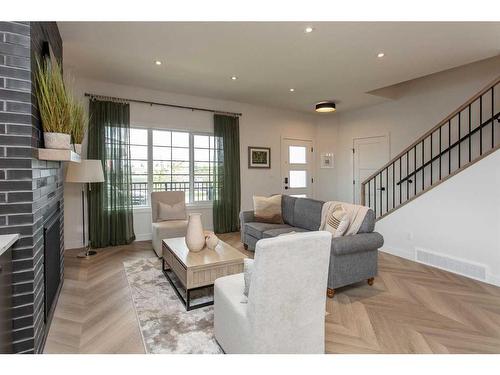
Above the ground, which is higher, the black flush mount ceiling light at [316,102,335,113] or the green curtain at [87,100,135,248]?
the black flush mount ceiling light at [316,102,335,113]

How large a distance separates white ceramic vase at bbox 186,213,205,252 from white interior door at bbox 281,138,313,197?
12.5 ft

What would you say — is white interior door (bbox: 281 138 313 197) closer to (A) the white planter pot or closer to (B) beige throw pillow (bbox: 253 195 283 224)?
(B) beige throw pillow (bbox: 253 195 283 224)

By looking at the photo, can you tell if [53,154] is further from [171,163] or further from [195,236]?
[171,163]

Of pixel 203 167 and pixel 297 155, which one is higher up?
pixel 297 155

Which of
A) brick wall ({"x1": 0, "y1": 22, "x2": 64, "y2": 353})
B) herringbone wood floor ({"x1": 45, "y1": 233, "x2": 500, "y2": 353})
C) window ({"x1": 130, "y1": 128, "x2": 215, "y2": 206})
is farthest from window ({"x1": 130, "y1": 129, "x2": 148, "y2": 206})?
brick wall ({"x1": 0, "y1": 22, "x2": 64, "y2": 353})

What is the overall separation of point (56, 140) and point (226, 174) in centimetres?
364

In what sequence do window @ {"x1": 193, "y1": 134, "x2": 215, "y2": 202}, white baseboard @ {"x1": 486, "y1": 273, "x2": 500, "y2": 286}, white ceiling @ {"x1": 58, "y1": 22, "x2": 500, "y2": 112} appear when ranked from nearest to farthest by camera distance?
white ceiling @ {"x1": 58, "y1": 22, "x2": 500, "y2": 112}
white baseboard @ {"x1": 486, "y1": 273, "x2": 500, "y2": 286}
window @ {"x1": 193, "y1": 134, "x2": 215, "y2": 202}

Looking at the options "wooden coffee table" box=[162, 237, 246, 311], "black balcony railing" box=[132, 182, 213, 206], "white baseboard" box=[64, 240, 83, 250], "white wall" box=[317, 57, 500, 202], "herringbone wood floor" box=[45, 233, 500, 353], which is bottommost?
"herringbone wood floor" box=[45, 233, 500, 353]

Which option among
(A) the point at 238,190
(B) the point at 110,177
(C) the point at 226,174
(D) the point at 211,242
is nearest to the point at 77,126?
(D) the point at 211,242

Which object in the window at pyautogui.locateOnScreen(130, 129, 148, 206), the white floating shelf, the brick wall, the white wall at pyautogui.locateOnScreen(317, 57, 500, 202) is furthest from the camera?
the window at pyautogui.locateOnScreen(130, 129, 148, 206)

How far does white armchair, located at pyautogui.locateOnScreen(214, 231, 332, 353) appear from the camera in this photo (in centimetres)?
140

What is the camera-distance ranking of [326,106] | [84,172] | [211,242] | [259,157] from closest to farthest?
1. [211,242]
2. [84,172]
3. [326,106]
4. [259,157]

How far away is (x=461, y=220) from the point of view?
10.8 feet

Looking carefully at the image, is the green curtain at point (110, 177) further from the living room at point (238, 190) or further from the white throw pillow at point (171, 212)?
the white throw pillow at point (171, 212)
